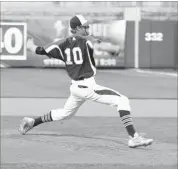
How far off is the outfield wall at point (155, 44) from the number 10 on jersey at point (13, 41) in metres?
3.04

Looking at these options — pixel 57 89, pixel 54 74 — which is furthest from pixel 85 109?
pixel 54 74

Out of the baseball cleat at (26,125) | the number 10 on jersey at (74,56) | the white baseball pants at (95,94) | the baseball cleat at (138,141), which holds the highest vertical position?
the number 10 on jersey at (74,56)

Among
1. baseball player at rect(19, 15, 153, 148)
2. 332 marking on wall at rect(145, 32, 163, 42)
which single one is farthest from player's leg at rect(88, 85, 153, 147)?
332 marking on wall at rect(145, 32, 163, 42)

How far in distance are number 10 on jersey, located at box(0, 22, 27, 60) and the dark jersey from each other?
27.2ft

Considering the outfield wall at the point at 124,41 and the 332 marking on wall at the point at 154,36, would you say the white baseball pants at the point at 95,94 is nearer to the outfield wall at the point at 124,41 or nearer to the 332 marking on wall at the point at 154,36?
the outfield wall at the point at 124,41

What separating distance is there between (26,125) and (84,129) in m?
1.31

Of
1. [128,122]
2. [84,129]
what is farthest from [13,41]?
[128,122]

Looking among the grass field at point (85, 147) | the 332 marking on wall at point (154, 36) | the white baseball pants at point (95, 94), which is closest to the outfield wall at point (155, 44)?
the 332 marking on wall at point (154, 36)

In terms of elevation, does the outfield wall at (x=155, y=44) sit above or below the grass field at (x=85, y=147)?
above

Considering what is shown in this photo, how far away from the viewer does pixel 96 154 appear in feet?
22.6

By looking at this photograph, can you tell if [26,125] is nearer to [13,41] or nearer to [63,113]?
[63,113]

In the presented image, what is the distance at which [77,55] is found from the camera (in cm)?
718

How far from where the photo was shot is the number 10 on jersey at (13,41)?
15414 millimetres

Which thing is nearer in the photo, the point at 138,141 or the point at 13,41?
the point at 138,141
